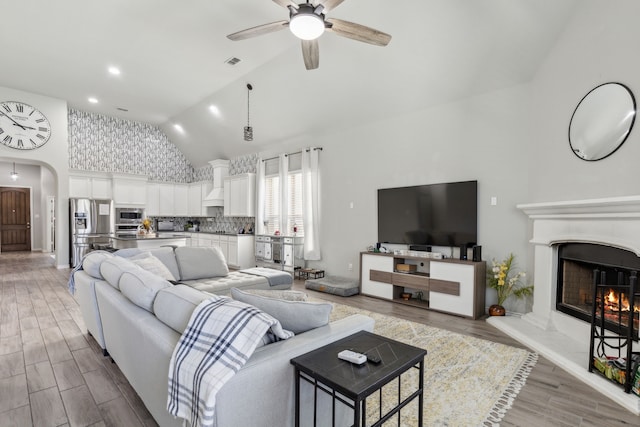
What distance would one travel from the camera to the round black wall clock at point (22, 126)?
252 inches

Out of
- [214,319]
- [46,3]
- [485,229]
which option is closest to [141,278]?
[214,319]

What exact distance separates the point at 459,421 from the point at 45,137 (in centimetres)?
899

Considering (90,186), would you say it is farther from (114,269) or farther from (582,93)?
(582,93)

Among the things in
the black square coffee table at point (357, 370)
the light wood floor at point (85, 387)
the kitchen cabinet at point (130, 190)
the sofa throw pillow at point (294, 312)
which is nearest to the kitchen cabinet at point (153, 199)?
the kitchen cabinet at point (130, 190)

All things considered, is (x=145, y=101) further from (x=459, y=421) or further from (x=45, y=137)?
(x=459, y=421)

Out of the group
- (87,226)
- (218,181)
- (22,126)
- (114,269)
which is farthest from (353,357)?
(22,126)

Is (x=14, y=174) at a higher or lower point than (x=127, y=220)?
higher

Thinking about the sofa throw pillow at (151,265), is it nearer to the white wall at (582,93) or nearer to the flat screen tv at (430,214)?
the flat screen tv at (430,214)

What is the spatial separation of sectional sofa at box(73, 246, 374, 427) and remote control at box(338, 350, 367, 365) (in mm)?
180

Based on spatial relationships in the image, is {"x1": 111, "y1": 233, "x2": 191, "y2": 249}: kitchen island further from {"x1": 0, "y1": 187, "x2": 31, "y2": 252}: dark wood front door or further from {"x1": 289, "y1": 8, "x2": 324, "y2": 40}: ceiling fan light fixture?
{"x1": 0, "y1": 187, "x2": 31, "y2": 252}: dark wood front door

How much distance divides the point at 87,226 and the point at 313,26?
748 cm

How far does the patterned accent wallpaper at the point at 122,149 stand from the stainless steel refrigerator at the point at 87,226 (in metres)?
1.08

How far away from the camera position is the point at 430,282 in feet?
14.0

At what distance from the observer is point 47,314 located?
3936mm
